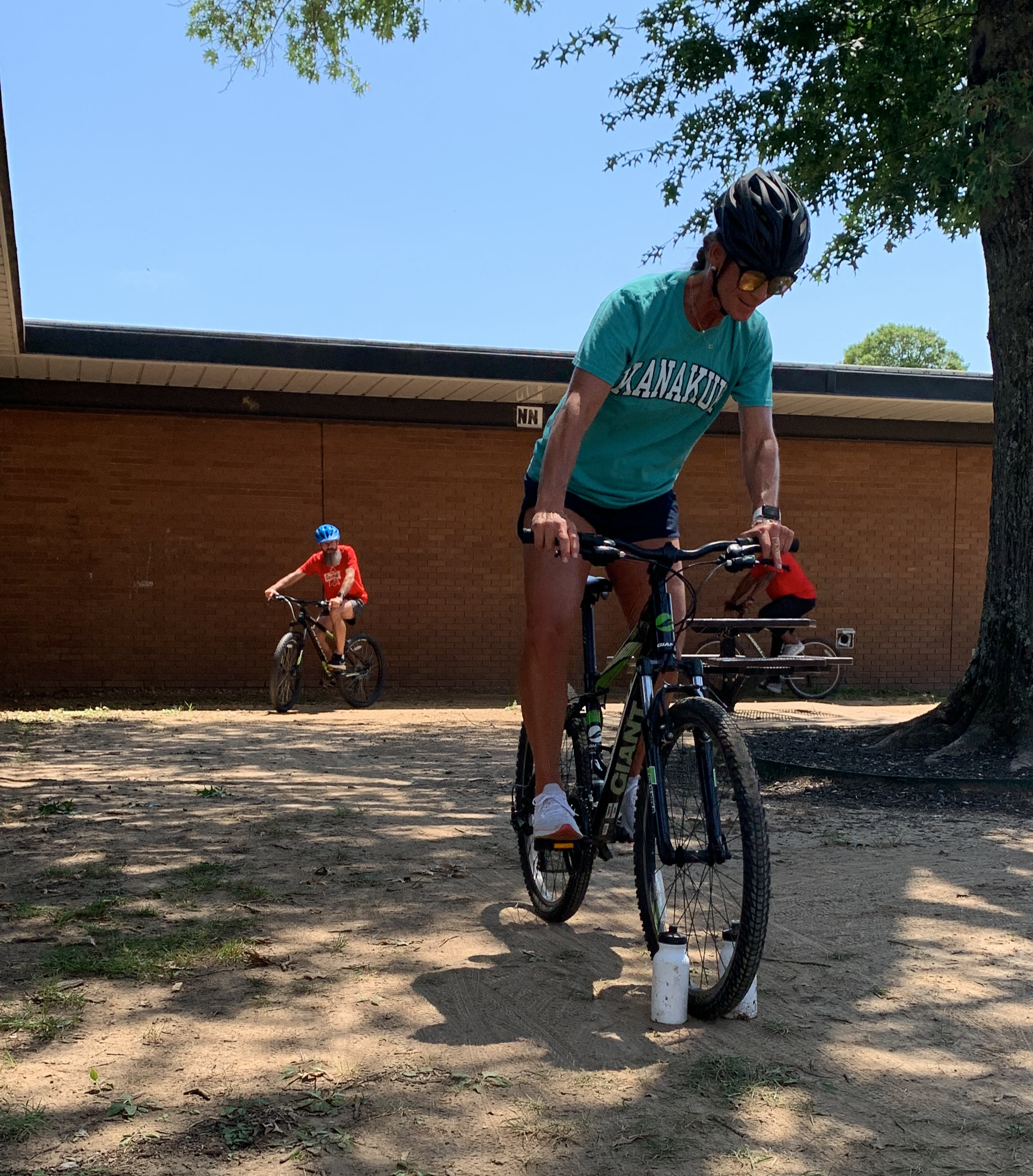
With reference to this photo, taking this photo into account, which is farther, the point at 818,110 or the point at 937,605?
the point at 937,605

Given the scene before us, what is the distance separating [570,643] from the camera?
3648mm

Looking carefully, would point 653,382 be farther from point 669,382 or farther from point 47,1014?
point 47,1014

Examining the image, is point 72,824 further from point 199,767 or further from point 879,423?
point 879,423

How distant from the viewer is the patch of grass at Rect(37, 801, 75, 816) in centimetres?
566

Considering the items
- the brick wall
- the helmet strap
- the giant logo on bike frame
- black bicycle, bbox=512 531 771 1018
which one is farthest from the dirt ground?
the brick wall

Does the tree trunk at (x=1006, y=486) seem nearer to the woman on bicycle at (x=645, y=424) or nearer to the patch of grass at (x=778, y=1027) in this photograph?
the woman on bicycle at (x=645, y=424)

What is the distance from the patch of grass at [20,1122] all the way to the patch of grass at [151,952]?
850 mm

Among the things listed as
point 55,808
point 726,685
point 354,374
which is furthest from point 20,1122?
point 354,374

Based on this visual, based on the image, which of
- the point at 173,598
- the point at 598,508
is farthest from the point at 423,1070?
the point at 173,598

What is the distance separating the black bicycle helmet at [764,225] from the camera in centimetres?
308

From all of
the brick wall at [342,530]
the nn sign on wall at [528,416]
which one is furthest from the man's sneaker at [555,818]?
the nn sign on wall at [528,416]

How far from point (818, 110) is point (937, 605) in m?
8.36

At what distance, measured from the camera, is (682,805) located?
10.0 feet

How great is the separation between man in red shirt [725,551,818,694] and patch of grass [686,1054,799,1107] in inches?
382
